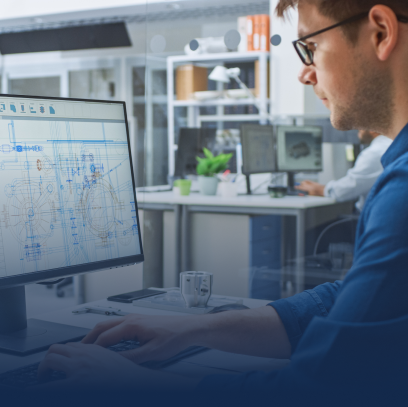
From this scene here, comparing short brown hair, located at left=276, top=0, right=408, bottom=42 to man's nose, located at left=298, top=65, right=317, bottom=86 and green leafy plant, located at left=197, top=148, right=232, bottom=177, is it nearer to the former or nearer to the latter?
man's nose, located at left=298, top=65, right=317, bottom=86

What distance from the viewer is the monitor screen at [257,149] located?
3678 millimetres

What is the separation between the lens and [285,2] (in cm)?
99

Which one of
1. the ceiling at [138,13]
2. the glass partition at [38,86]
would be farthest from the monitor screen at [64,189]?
the glass partition at [38,86]

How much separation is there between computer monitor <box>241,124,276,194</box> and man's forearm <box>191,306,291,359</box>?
274 cm

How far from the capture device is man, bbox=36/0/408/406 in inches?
23.5

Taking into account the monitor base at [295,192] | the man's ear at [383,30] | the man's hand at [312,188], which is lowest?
the monitor base at [295,192]

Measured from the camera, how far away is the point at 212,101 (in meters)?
4.86

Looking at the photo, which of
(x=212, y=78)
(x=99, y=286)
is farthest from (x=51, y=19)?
(x=99, y=286)

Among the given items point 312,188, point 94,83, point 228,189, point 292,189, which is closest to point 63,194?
point 228,189

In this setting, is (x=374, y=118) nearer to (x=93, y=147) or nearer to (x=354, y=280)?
(x=354, y=280)

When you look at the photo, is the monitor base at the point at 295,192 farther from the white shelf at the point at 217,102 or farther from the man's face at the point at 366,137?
the white shelf at the point at 217,102

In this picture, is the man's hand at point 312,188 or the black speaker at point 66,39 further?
the black speaker at point 66,39

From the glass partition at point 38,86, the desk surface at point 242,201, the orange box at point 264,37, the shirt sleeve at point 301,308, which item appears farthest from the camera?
the glass partition at point 38,86

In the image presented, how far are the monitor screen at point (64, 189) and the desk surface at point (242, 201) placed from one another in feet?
6.36
